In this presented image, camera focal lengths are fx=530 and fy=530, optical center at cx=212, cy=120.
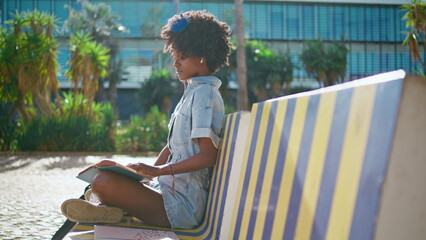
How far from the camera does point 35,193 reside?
643 centimetres

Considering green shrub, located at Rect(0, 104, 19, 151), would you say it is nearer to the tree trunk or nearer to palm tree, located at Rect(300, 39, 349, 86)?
the tree trunk

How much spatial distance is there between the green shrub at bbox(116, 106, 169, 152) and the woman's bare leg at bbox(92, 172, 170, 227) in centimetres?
1219

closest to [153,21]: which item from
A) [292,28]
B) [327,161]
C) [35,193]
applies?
[292,28]

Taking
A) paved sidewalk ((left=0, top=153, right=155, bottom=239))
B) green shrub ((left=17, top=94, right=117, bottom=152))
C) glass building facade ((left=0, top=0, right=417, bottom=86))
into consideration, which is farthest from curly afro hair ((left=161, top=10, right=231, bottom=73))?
glass building facade ((left=0, top=0, right=417, bottom=86))

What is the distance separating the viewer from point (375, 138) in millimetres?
1104

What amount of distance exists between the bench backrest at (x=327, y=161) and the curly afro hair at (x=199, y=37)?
94 cm

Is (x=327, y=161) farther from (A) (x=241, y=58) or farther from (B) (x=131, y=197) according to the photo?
(A) (x=241, y=58)

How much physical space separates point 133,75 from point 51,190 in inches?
1458

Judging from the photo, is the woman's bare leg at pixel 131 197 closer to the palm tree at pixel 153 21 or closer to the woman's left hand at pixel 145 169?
the woman's left hand at pixel 145 169

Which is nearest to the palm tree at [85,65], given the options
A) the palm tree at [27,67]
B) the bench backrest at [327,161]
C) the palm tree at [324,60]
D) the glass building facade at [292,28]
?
the palm tree at [27,67]

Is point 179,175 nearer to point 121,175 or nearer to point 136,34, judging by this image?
point 121,175

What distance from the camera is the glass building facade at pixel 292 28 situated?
137 feet

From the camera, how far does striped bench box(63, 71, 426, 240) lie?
1058 millimetres

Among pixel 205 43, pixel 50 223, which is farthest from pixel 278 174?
pixel 50 223
